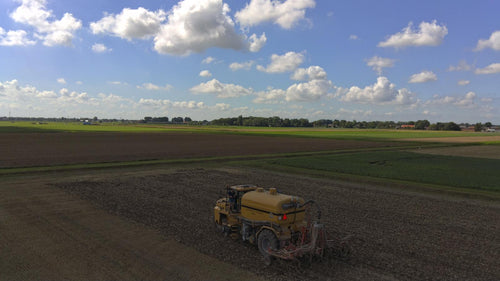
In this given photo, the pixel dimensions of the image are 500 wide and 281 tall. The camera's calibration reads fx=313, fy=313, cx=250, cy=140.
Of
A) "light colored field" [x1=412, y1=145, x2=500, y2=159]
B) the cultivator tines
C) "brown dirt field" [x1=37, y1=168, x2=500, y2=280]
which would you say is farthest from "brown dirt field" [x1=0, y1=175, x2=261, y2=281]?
"light colored field" [x1=412, y1=145, x2=500, y2=159]

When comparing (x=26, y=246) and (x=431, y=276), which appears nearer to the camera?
(x=431, y=276)

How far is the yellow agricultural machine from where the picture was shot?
33.9ft

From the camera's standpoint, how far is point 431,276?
9828 mm

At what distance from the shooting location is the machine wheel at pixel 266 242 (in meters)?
10.6

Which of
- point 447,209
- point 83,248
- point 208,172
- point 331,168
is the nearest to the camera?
point 83,248

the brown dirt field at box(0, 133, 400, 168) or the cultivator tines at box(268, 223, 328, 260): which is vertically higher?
the cultivator tines at box(268, 223, 328, 260)

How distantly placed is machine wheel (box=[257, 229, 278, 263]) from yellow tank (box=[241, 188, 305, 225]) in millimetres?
451

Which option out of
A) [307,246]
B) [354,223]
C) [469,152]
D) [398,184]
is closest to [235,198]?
[307,246]

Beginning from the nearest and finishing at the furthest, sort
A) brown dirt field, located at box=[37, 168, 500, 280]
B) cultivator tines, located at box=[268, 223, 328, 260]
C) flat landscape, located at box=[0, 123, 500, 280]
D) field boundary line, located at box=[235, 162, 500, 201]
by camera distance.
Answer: cultivator tines, located at box=[268, 223, 328, 260] < flat landscape, located at box=[0, 123, 500, 280] < brown dirt field, located at box=[37, 168, 500, 280] < field boundary line, located at box=[235, 162, 500, 201]

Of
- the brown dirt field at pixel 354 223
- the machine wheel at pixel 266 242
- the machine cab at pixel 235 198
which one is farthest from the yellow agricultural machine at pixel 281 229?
the brown dirt field at pixel 354 223

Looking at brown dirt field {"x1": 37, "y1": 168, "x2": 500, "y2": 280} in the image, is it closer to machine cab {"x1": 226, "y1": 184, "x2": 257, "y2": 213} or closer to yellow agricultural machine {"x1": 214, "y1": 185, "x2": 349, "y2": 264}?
yellow agricultural machine {"x1": 214, "y1": 185, "x2": 349, "y2": 264}

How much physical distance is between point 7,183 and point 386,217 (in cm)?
2623

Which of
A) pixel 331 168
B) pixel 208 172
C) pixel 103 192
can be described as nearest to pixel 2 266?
pixel 103 192

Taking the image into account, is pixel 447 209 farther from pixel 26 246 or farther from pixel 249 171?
pixel 26 246
